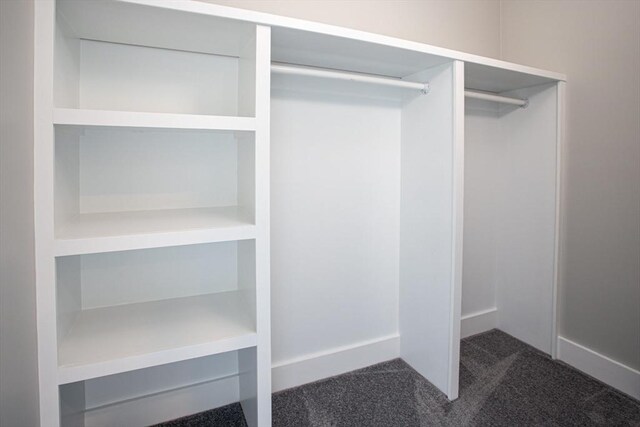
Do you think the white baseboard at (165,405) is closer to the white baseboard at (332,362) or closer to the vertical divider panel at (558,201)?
the white baseboard at (332,362)

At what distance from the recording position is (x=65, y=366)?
1.06 meters

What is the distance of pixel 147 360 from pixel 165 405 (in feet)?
1.88

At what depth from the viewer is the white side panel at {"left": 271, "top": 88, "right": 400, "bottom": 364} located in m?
1.77

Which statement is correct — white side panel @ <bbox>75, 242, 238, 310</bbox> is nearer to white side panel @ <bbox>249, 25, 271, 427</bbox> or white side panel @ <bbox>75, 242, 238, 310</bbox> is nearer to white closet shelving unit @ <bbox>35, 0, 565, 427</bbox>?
white closet shelving unit @ <bbox>35, 0, 565, 427</bbox>

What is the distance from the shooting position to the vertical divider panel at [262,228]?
1211 mm

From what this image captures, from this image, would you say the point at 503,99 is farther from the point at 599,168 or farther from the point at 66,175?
the point at 66,175

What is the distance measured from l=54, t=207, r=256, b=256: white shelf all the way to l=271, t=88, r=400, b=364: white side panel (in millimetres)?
444

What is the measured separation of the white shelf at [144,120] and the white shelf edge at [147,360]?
72 cm

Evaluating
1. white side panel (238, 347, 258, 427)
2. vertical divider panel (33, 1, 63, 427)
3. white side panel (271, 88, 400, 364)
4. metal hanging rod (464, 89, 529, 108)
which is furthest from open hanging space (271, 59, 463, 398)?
vertical divider panel (33, 1, 63, 427)

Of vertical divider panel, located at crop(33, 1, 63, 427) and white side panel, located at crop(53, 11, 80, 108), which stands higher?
white side panel, located at crop(53, 11, 80, 108)

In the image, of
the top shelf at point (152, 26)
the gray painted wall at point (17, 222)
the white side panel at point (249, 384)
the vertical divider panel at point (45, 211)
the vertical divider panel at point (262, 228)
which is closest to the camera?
the gray painted wall at point (17, 222)

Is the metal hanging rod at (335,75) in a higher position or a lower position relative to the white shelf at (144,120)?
higher

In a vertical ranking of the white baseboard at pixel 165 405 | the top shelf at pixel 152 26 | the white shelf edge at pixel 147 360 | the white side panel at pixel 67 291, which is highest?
the top shelf at pixel 152 26

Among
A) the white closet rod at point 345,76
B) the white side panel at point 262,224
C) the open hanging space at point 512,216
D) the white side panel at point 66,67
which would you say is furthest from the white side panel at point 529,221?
the white side panel at point 66,67
